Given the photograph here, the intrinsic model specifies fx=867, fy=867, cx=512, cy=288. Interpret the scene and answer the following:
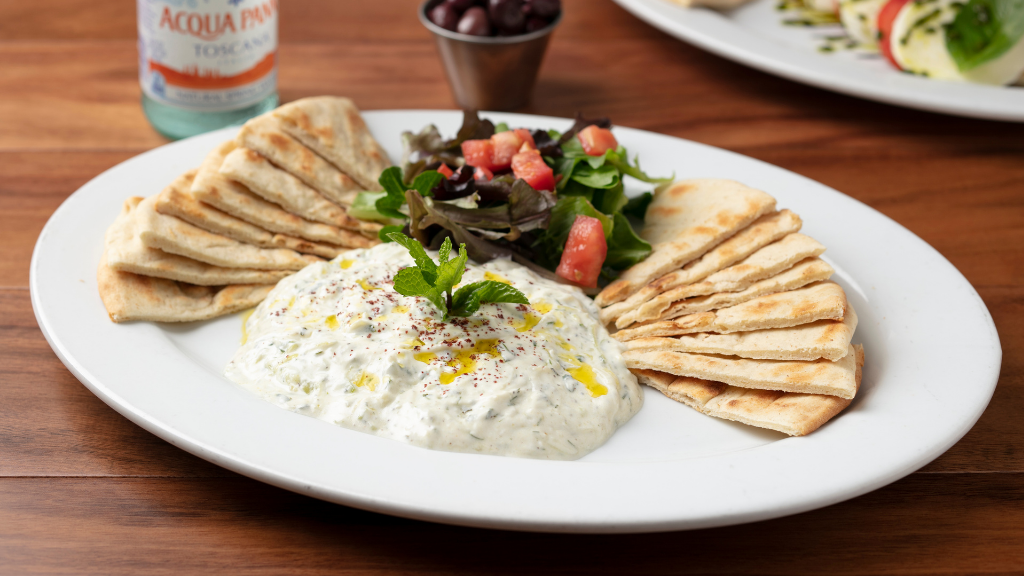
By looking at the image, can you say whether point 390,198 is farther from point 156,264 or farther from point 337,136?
point 156,264

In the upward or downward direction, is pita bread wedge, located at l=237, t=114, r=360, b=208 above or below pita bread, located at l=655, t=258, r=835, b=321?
below

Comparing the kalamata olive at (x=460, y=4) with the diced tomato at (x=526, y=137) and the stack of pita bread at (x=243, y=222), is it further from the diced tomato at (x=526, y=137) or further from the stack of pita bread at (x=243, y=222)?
the diced tomato at (x=526, y=137)

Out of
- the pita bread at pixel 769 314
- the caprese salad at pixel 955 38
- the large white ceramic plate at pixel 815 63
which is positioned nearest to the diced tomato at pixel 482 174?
the pita bread at pixel 769 314

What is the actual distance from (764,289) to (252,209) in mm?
1888

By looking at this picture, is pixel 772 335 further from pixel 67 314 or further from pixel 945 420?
pixel 67 314

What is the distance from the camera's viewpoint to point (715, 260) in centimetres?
309

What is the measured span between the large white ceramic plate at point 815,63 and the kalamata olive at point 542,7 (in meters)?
0.83

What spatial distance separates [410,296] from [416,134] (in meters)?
1.40

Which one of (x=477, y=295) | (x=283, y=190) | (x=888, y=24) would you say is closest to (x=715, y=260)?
(x=477, y=295)

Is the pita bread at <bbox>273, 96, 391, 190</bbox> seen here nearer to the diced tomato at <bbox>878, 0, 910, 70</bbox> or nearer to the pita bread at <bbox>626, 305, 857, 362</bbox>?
the pita bread at <bbox>626, 305, 857, 362</bbox>

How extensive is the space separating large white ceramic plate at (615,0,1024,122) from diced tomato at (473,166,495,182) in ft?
6.54

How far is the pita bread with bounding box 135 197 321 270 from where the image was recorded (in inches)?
117

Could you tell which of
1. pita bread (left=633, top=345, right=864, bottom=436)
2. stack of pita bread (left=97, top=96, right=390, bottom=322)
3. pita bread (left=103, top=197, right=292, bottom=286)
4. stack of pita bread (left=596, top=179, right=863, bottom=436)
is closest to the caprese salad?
stack of pita bread (left=596, top=179, right=863, bottom=436)

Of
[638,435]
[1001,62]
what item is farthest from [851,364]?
[1001,62]
